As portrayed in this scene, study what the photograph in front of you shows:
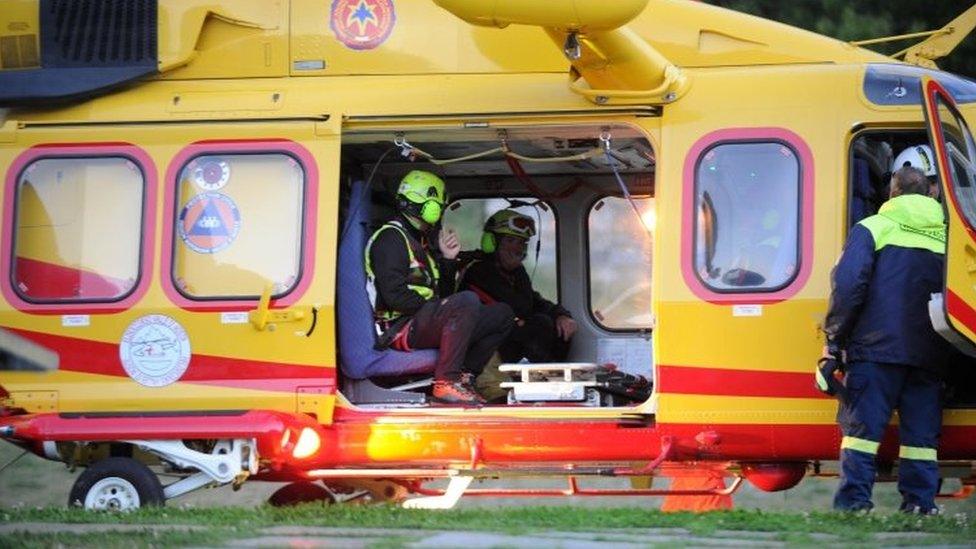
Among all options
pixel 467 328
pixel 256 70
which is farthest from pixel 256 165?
pixel 467 328

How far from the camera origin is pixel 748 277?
10539 millimetres

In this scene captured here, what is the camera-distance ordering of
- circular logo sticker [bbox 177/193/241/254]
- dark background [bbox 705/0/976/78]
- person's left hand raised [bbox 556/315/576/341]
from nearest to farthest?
circular logo sticker [bbox 177/193/241/254] → person's left hand raised [bbox 556/315/576/341] → dark background [bbox 705/0/976/78]

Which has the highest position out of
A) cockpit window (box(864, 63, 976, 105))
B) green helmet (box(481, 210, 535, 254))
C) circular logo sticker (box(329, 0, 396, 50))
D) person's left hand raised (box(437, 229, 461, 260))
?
circular logo sticker (box(329, 0, 396, 50))

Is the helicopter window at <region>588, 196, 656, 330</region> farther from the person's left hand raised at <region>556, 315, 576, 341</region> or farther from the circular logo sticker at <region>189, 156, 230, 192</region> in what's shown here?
the circular logo sticker at <region>189, 156, 230, 192</region>

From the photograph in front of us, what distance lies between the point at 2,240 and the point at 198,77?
1.47 metres

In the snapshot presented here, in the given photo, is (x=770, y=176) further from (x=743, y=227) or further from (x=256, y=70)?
(x=256, y=70)

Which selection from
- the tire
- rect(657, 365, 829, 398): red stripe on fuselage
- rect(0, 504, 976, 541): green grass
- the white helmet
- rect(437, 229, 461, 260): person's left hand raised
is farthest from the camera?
rect(437, 229, 461, 260): person's left hand raised

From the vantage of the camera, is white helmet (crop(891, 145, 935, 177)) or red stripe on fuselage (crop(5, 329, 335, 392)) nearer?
white helmet (crop(891, 145, 935, 177))

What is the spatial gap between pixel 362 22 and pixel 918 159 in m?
3.26

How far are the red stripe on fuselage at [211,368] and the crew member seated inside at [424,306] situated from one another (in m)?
0.60

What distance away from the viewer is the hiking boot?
11.0 metres

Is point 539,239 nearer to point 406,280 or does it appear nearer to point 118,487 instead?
point 406,280

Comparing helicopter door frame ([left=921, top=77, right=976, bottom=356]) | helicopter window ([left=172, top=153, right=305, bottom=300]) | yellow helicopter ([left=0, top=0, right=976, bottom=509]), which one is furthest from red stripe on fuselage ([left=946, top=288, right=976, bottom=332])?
helicopter window ([left=172, top=153, right=305, bottom=300])

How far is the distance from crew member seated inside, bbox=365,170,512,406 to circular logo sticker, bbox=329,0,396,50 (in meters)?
0.83
